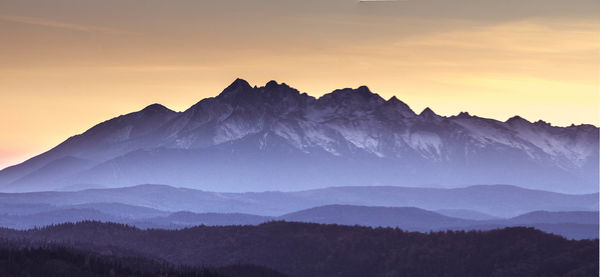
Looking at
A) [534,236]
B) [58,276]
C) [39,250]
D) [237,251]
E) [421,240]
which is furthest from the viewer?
[237,251]

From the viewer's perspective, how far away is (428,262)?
Answer: 408 feet

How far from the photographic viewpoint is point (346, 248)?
5640 inches

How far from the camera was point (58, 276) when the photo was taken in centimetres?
8762

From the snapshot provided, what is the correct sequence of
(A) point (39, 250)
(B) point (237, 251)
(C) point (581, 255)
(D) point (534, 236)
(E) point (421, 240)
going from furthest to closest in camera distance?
(B) point (237, 251), (E) point (421, 240), (D) point (534, 236), (C) point (581, 255), (A) point (39, 250)

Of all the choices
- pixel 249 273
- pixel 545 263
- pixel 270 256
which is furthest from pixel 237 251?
pixel 545 263

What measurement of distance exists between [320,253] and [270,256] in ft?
19.0

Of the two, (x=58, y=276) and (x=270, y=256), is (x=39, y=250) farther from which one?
(x=270, y=256)

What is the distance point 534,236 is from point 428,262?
10.6 m

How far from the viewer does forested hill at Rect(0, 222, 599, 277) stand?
11419cm

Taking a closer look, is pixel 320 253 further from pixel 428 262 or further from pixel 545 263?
pixel 545 263

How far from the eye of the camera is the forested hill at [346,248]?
11419 cm

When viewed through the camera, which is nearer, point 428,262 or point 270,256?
point 428,262

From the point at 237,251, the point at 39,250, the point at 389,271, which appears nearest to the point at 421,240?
the point at 389,271

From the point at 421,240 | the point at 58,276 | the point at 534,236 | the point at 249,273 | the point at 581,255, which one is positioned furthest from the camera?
the point at 421,240
